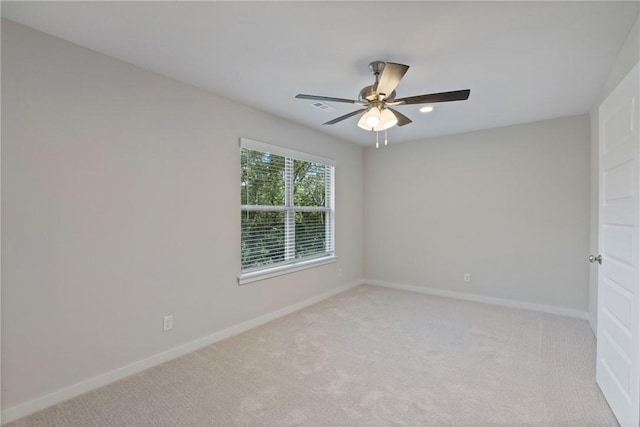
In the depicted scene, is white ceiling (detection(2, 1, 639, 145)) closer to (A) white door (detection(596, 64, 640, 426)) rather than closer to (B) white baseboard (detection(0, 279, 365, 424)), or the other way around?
(A) white door (detection(596, 64, 640, 426))

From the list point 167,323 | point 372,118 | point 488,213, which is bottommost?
point 167,323

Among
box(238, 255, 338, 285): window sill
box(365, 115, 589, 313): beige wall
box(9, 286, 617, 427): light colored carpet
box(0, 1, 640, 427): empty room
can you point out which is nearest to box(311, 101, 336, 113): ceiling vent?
box(0, 1, 640, 427): empty room

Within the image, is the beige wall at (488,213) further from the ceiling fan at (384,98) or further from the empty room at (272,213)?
the ceiling fan at (384,98)

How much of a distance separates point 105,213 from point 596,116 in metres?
4.63

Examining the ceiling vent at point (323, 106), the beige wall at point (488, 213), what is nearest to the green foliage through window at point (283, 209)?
the ceiling vent at point (323, 106)

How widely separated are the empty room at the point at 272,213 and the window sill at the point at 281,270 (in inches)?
1.4

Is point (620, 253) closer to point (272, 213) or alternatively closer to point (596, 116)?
point (596, 116)

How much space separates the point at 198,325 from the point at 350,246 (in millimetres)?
2786

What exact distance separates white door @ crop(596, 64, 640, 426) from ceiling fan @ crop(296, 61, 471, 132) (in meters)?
0.89

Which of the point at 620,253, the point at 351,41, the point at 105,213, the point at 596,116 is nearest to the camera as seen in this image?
the point at 620,253

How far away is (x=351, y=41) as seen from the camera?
2.05m

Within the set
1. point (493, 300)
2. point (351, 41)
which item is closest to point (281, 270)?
point (351, 41)

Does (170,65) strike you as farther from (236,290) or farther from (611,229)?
(611,229)


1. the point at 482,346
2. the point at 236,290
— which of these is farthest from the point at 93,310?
the point at 482,346
